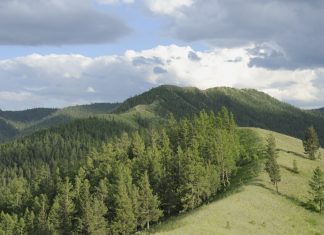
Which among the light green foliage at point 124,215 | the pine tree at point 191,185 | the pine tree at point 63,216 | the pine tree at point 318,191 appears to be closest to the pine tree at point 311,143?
the pine tree at point 318,191

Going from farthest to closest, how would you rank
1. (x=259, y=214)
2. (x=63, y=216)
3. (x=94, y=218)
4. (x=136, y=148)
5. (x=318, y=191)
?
(x=136, y=148), (x=63, y=216), (x=94, y=218), (x=318, y=191), (x=259, y=214)

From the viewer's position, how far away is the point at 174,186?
353ft

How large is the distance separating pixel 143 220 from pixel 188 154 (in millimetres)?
18807

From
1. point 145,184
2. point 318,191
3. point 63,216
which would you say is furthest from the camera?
point 63,216

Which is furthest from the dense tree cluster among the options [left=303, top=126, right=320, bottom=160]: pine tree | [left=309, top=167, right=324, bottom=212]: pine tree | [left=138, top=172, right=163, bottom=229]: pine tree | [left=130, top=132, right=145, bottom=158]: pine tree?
[left=309, top=167, right=324, bottom=212]: pine tree

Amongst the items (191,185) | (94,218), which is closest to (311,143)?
(191,185)

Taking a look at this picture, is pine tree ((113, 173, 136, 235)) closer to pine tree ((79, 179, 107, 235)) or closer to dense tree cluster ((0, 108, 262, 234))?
dense tree cluster ((0, 108, 262, 234))

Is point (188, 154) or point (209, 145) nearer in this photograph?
point (188, 154)

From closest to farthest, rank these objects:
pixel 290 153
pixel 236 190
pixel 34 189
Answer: pixel 236 190 → pixel 290 153 → pixel 34 189

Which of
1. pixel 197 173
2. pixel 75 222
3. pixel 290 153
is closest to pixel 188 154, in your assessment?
pixel 197 173

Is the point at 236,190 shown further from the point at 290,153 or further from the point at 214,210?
the point at 290,153

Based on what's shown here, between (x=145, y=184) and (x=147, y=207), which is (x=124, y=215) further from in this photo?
(x=145, y=184)

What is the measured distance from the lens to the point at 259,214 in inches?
2985

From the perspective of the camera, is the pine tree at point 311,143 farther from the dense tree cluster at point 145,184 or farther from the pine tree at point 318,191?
the pine tree at point 318,191
